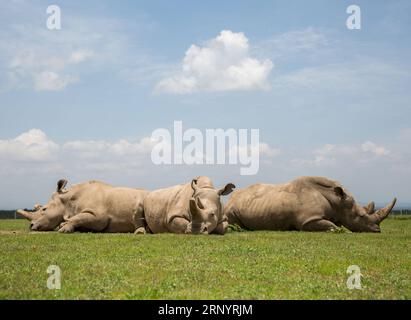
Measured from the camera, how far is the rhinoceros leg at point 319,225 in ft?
70.3

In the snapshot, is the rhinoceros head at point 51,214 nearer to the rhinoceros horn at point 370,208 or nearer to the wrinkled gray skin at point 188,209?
the wrinkled gray skin at point 188,209

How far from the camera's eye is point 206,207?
18.5 meters

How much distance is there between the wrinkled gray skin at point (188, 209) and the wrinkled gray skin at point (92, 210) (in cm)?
73

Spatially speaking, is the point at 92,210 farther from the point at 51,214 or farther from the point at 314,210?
the point at 314,210

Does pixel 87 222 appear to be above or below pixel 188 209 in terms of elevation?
below

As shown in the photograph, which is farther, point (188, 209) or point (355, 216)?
point (355, 216)

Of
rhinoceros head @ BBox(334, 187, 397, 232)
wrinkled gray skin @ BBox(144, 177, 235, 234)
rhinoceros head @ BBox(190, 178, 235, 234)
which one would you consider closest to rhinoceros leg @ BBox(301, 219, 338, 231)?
rhinoceros head @ BBox(334, 187, 397, 232)

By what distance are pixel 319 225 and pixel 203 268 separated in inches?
464

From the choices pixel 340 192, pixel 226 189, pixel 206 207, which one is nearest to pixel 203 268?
pixel 206 207

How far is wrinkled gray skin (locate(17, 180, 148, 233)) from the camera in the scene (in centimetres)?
2111

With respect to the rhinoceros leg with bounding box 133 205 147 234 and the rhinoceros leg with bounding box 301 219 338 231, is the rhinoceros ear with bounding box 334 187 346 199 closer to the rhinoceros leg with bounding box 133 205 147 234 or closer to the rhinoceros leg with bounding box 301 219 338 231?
the rhinoceros leg with bounding box 301 219 338 231

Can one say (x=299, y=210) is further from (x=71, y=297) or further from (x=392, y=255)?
(x=71, y=297)
